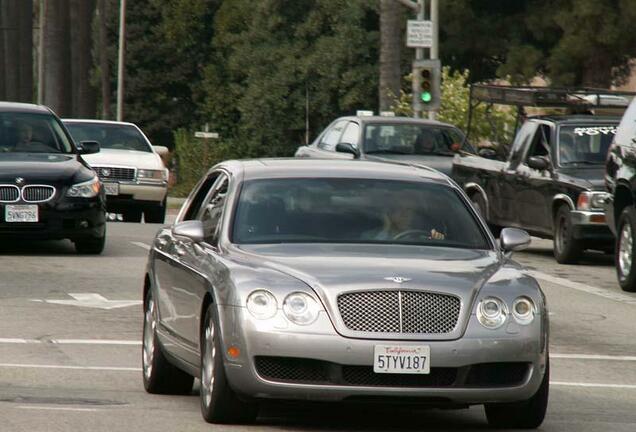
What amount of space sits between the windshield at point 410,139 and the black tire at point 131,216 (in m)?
5.06

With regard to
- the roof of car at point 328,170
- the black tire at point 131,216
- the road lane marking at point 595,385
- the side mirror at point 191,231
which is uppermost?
the roof of car at point 328,170

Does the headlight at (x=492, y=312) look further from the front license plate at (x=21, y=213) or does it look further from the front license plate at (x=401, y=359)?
the front license plate at (x=21, y=213)

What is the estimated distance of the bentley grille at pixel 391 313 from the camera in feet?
29.5

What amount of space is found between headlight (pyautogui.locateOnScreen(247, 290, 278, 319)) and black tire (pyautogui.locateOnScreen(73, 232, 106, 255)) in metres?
12.2

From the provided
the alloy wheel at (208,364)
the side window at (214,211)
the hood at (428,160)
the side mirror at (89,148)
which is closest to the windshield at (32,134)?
the side mirror at (89,148)

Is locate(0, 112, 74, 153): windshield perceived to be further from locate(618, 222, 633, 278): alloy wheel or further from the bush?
the bush

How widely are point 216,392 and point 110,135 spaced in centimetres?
2232

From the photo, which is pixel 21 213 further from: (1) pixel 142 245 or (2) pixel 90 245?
(1) pixel 142 245

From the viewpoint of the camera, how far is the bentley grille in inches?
354

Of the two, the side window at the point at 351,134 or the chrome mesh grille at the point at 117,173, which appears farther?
the chrome mesh grille at the point at 117,173

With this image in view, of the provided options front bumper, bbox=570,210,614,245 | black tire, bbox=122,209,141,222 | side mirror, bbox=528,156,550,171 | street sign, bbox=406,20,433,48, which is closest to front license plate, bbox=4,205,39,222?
side mirror, bbox=528,156,550,171

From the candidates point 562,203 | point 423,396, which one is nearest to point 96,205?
point 562,203

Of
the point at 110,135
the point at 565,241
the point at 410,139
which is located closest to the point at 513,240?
the point at 565,241

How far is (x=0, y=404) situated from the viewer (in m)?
10.1
